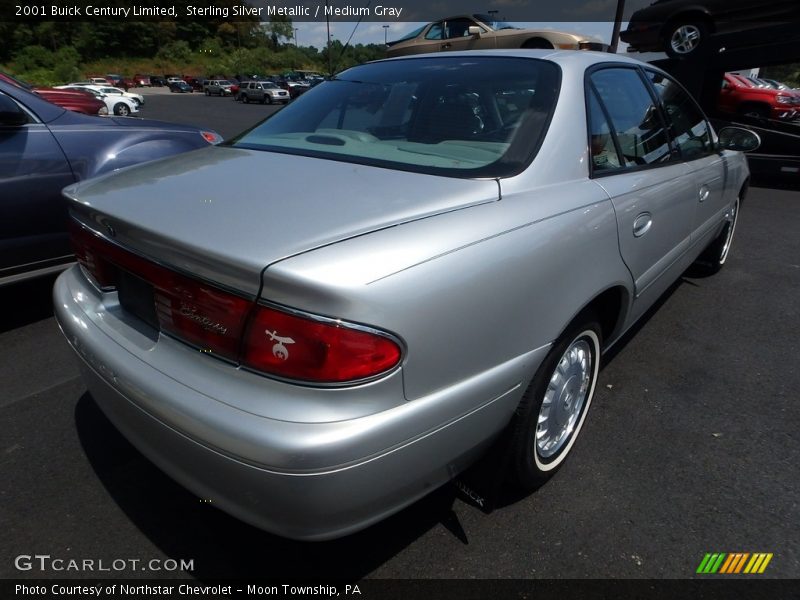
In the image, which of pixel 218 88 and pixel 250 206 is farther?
pixel 218 88

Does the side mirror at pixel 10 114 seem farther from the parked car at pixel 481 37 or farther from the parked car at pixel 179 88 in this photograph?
the parked car at pixel 179 88

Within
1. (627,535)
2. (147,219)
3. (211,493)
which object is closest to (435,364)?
(211,493)

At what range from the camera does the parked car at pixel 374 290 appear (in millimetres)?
1302

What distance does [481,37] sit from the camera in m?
11.5

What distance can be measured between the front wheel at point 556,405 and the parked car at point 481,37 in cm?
918

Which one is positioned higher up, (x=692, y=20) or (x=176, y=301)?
(x=692, y=20)

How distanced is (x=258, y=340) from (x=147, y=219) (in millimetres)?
556

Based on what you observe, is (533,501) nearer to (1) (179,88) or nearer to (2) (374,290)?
(2) (374,290)

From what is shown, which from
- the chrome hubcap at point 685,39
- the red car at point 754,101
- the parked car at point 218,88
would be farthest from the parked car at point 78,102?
the parked car at point 218,88

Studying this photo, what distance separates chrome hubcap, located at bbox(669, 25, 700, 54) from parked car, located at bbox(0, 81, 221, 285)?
822 centimetres

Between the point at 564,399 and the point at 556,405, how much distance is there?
0.21 feet

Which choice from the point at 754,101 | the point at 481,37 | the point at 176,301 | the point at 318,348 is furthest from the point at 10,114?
the point at 754,101

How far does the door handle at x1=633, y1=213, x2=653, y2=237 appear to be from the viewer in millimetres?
2216

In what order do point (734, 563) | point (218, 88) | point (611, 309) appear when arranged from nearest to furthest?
point (734, 563) < point (611, 309) < point (218, 88)
